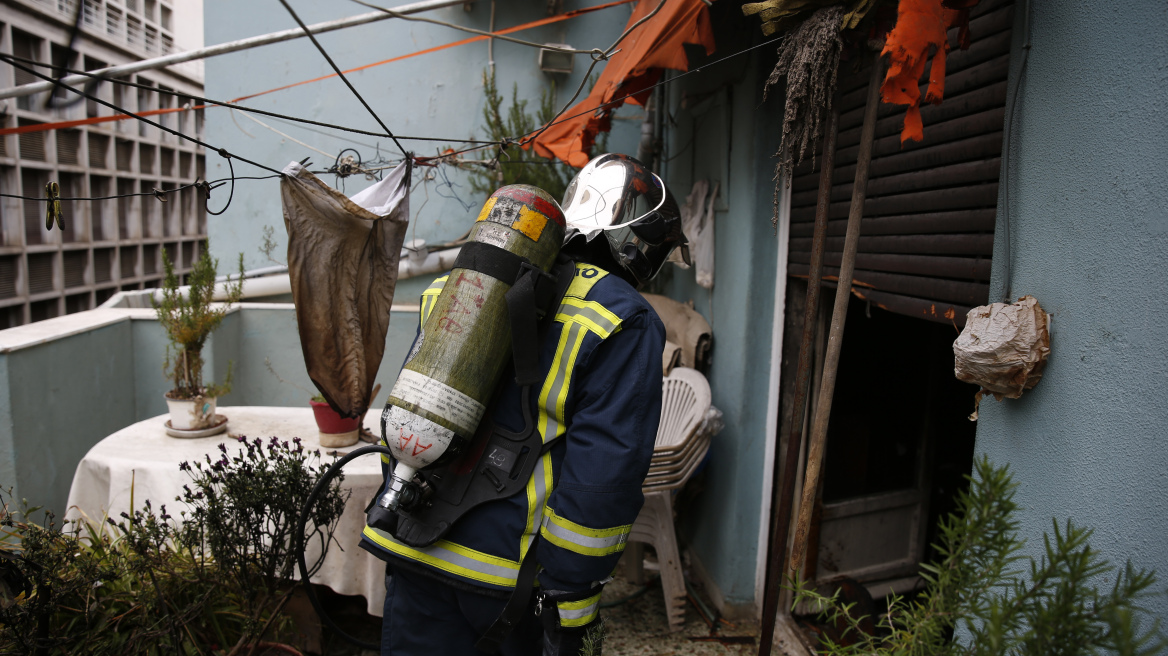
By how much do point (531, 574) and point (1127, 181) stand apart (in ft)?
5.61

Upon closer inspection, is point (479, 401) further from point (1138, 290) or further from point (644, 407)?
point (1138, 290)

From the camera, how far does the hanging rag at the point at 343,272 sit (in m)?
2.82

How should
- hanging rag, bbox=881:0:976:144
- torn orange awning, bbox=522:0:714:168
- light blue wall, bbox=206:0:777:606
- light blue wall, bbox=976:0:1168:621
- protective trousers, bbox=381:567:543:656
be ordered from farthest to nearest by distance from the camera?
light blue wall, bbox=206:0:777:606, torn orange awning, bbox=522:0:714:168, protective trousers, bbox=381:567:543:656, hanging rag, bbox=881:0:976:144, light blue wall, bbox=976:0:1168:621

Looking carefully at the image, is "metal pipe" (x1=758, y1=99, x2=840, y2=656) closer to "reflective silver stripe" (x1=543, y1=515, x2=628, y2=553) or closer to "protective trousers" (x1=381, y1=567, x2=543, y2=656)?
"reflective silver stripe" (x1=543, y1=515, x2=628, y2=553)

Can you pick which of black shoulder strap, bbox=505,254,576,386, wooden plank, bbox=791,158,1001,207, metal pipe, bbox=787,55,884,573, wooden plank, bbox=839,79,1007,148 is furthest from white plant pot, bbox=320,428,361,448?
wooden plank, bbox=839,79,1007,148

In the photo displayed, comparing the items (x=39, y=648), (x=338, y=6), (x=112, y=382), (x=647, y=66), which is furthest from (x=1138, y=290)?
(x=338, y=6)

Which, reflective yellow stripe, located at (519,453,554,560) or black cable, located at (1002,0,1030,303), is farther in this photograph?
reflective yellow stripe, located at (519,453,554,560)

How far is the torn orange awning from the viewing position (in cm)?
272

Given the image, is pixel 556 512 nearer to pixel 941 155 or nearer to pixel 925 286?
pixel 925 286

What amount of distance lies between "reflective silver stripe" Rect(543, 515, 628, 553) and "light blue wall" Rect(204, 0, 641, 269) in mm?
4957

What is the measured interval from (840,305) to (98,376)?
15.6 feet

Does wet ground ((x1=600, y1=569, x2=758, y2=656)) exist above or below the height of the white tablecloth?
below

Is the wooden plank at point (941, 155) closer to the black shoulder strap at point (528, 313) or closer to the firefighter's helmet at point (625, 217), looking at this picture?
the firefighter's helmet at point (625, 217)

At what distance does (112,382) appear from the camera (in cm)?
455
